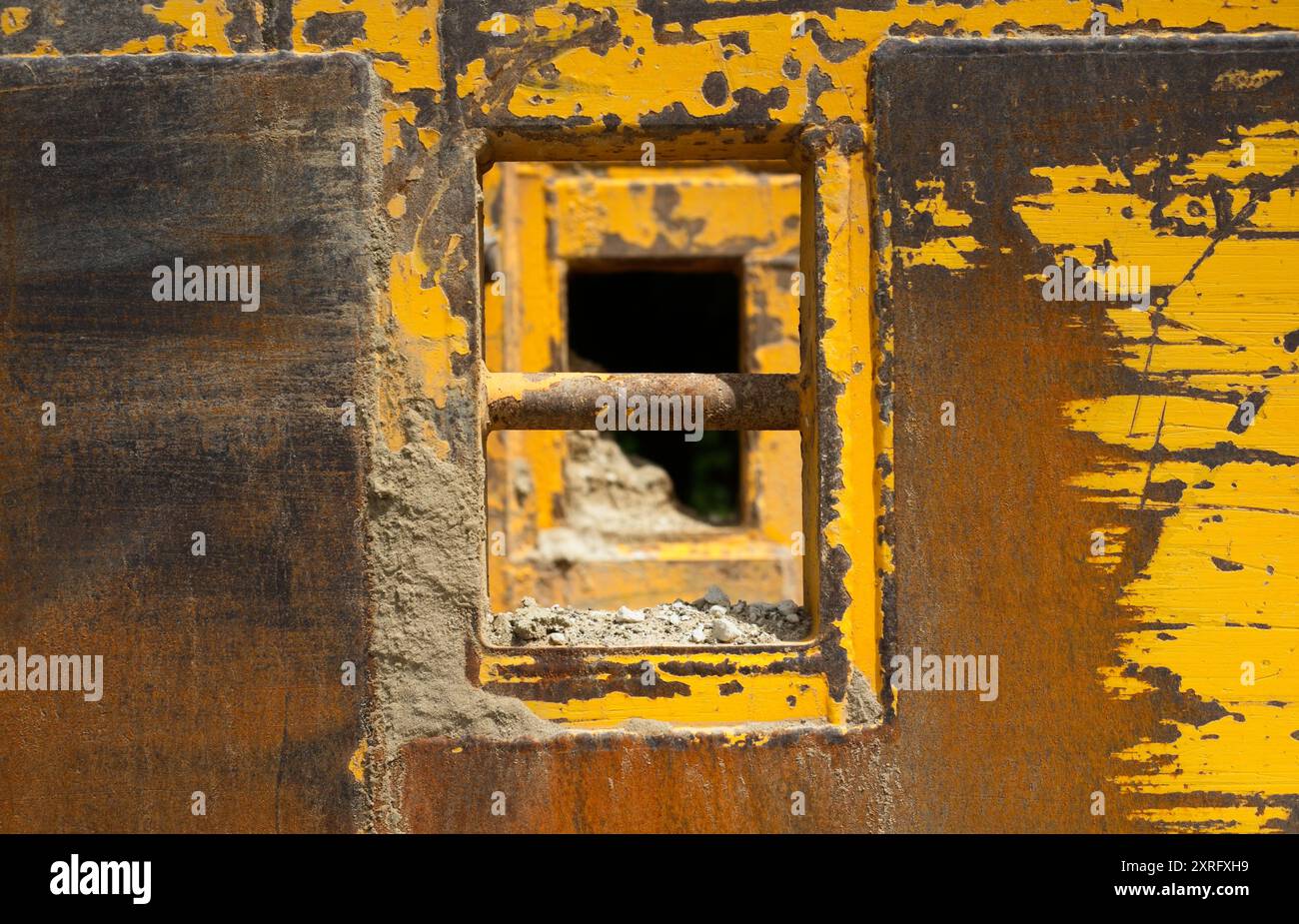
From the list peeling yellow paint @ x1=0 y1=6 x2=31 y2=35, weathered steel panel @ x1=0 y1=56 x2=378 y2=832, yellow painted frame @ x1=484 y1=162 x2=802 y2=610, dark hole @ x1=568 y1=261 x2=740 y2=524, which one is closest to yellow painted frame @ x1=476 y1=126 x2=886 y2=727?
weathered steel panel @ x1=0 y1=56 x2=378 y2=832

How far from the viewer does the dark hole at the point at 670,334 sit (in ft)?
33.1

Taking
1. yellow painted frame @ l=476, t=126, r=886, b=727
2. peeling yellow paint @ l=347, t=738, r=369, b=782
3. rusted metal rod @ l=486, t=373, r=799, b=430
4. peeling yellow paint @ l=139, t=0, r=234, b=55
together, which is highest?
peeling yellow paint @ l=139, t=0, r=234, b=55

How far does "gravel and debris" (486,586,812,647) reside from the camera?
7.95ft

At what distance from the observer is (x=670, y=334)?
34.2 ft

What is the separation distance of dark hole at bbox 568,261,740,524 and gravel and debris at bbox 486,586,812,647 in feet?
24.3

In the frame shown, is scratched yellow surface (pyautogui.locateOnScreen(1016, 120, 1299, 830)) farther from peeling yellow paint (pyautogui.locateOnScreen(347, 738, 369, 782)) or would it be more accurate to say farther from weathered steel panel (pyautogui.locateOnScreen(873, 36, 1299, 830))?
peeling yellow paint (pyautogui.locateOnScreen(347, 738, 369, 782))

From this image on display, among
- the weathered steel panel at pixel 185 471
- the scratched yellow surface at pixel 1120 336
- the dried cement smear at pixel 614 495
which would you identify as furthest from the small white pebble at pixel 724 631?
the dried cement smear at pixel 614 495

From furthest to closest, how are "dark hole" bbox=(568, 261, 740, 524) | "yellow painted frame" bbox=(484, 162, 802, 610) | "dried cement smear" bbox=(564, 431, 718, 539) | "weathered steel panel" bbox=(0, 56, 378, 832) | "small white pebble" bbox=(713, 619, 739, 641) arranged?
"dark hole" bbox=(568, 261, 740, 524), "dried cement smear" bbox=(564, 431, 718, 539), "yellow painted frame" bbox=(484, 162, 802, 610), "small white pebble" bbox=(713, 619, 739, 641), "weathered steel panel" bbox=(0, 56, 378, 832)

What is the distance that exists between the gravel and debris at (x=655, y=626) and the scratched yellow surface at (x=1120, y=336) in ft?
0.71

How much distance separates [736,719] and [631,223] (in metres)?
4.56

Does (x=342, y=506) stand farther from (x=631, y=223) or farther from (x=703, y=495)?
(x=703, y=495)

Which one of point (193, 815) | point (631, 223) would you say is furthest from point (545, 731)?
point (631, 223)

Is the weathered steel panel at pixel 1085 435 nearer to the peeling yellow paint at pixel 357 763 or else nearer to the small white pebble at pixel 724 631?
the small white pebble at pixel 724 631

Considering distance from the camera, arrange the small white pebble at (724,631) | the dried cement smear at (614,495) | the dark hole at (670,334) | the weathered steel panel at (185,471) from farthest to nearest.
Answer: the dark hole at (670,334) → the dried cement smear at (614,495) → the small white pebble at (724,631) → the weathered steel panel at (185,471)
